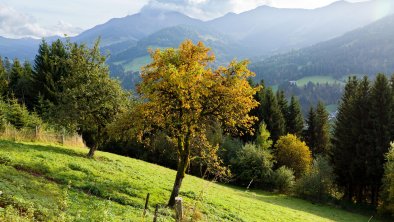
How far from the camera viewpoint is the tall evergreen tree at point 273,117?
8438cm

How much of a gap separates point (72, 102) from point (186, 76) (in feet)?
58.0

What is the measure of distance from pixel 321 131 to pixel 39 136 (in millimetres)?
70169

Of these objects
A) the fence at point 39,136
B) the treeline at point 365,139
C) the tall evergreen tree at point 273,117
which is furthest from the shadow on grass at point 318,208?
the fence at point 39,136

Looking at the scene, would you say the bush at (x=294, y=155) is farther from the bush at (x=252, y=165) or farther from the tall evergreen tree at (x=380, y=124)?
the tall evergreen tree at (x=380, y=124)

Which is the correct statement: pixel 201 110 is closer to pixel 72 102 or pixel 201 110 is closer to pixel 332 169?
pixel 72 102

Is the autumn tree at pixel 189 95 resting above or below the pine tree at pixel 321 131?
above

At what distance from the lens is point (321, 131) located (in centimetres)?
9169

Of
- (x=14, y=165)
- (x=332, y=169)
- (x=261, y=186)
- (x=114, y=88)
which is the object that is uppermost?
(x=114, y=88)

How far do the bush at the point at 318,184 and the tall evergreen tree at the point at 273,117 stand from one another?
2151 cm

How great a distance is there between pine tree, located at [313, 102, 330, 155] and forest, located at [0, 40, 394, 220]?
0.26m

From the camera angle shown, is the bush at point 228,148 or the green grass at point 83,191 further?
the bush at point 228,148

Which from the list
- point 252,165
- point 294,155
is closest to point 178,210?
point 252,165

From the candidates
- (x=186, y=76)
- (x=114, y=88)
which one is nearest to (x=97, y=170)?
(x=114, y=88)

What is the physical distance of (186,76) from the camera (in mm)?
23938
